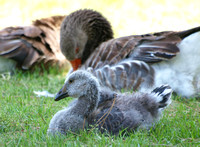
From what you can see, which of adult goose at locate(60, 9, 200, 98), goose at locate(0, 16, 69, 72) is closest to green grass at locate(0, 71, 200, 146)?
adult goose at locate(60, 9, 200, 98)

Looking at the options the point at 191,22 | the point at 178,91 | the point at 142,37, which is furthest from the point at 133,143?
the point at 191,22

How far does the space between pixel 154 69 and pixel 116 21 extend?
5.75 m

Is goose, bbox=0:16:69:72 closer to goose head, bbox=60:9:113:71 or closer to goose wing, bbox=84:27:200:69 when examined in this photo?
goose head, bbox=60:9:113:71

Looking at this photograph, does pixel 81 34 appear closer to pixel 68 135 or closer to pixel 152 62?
pixel 152 62

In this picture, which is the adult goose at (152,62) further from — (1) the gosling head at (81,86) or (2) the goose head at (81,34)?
(1) the gosling head at (81,86)

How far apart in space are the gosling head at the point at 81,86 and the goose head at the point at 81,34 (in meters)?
2.74

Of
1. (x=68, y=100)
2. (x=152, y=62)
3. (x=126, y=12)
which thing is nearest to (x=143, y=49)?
(x=152, y=62)

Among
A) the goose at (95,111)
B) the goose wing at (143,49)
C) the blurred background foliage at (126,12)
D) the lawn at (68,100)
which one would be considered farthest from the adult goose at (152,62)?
the blurred background foliage at (126,12)

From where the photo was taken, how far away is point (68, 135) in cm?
399

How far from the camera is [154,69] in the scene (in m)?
6.27

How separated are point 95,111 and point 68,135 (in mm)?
445

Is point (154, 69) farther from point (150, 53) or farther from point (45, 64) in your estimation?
point (45, 64)

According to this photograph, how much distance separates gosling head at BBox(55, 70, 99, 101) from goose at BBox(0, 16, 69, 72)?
390 centimetres

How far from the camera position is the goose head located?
6.97 metres
